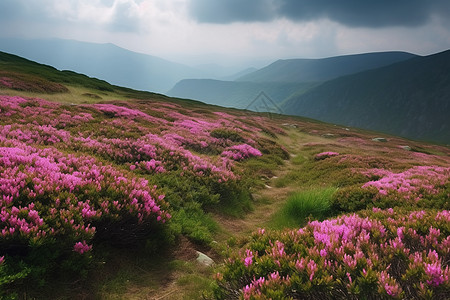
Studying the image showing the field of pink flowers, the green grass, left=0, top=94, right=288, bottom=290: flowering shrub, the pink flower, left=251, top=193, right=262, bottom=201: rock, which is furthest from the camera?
left=251, top=193, right=262, bottom=201: rock

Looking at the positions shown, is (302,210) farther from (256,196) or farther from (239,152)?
(239,152)

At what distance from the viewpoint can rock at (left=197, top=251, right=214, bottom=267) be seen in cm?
610

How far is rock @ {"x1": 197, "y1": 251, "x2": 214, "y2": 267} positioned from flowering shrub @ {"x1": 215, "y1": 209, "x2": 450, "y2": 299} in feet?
5.60

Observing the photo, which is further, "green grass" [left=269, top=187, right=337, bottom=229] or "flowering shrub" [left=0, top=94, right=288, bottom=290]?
"green grass" [left=269, top=187, right=337, bottom=229]

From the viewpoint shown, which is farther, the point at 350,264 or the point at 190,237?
the point at 190,237

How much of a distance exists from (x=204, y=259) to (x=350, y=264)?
12.1 ft

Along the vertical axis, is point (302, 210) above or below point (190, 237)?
above

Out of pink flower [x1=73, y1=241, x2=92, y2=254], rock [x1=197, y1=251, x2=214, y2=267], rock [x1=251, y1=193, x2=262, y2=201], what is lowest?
rock [x1=251, y1=193, x2=262, y2=201]

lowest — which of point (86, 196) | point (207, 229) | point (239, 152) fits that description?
point (207, 229)

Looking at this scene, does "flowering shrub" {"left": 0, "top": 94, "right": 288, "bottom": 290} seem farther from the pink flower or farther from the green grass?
the green grass

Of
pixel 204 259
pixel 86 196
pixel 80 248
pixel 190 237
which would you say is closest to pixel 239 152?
pixel 190 237

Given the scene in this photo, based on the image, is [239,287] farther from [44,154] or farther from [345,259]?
[44,154]

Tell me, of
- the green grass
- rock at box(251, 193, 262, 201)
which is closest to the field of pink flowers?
the green grass

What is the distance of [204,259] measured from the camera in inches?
247
